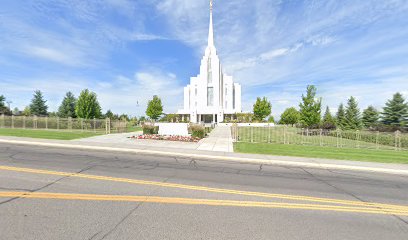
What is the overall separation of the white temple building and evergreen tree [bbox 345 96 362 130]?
29.5 meters

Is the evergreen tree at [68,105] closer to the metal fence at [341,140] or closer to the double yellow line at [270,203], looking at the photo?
the metal fence at [341,140]

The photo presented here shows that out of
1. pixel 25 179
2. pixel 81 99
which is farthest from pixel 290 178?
pixel 81 99

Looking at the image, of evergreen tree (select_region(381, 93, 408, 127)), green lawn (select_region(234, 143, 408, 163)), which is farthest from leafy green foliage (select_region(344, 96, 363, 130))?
green lawn (select_region(234, 143, 408, 163))

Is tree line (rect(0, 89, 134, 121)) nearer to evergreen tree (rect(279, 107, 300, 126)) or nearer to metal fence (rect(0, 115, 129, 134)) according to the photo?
metal fence (rect(0, 115, 129, 134))

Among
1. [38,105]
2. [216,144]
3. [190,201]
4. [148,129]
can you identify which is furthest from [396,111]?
[38,105]

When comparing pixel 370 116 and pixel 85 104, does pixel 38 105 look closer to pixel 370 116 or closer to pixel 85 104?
pixel 85 104

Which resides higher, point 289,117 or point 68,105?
point 68,105

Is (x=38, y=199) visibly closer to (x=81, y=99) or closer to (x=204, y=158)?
(x=204, y=158)

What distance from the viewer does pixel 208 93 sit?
65750 mm

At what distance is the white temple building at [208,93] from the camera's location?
62203 mm

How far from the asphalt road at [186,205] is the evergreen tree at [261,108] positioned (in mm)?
45379

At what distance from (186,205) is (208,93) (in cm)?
6240

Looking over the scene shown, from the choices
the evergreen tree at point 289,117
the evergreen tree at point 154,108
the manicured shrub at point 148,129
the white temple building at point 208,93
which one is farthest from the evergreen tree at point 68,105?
the evergreen tree at point 289,117

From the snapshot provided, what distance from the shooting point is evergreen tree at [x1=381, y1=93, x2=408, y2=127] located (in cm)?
3556
